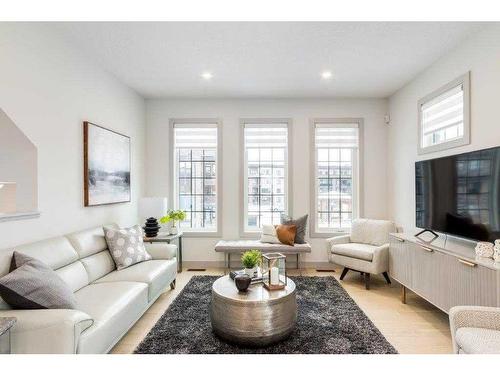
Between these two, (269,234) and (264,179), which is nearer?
(269,234)

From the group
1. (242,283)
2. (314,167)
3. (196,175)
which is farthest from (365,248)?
(196,175)

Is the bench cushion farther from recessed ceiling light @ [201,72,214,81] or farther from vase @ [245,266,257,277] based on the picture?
recessed ceiling light @ [201,72,214,81]

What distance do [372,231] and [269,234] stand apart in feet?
4.82

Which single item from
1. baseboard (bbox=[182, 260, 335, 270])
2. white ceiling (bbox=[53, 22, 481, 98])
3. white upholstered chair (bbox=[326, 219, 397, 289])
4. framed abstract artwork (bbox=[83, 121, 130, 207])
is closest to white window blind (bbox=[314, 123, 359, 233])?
white upholstered chair (bbox=[326, 219, 397, 289])

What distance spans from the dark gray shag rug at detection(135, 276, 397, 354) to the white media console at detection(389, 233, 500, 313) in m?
0.62

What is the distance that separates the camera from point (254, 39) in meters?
2.74

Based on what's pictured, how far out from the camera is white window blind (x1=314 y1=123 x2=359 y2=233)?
460 centimetres

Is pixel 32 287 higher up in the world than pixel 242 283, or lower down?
higher up

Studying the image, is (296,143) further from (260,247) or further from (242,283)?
(242,283)

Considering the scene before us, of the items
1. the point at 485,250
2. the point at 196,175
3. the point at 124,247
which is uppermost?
the point at 196,175

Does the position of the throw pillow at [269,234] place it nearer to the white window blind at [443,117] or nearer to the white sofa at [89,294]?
the white sofa at [89,294]

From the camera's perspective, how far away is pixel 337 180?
15.2 ft

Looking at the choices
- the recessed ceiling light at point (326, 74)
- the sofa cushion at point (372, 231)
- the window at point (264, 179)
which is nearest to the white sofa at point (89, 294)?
the window at point (264, 179)
